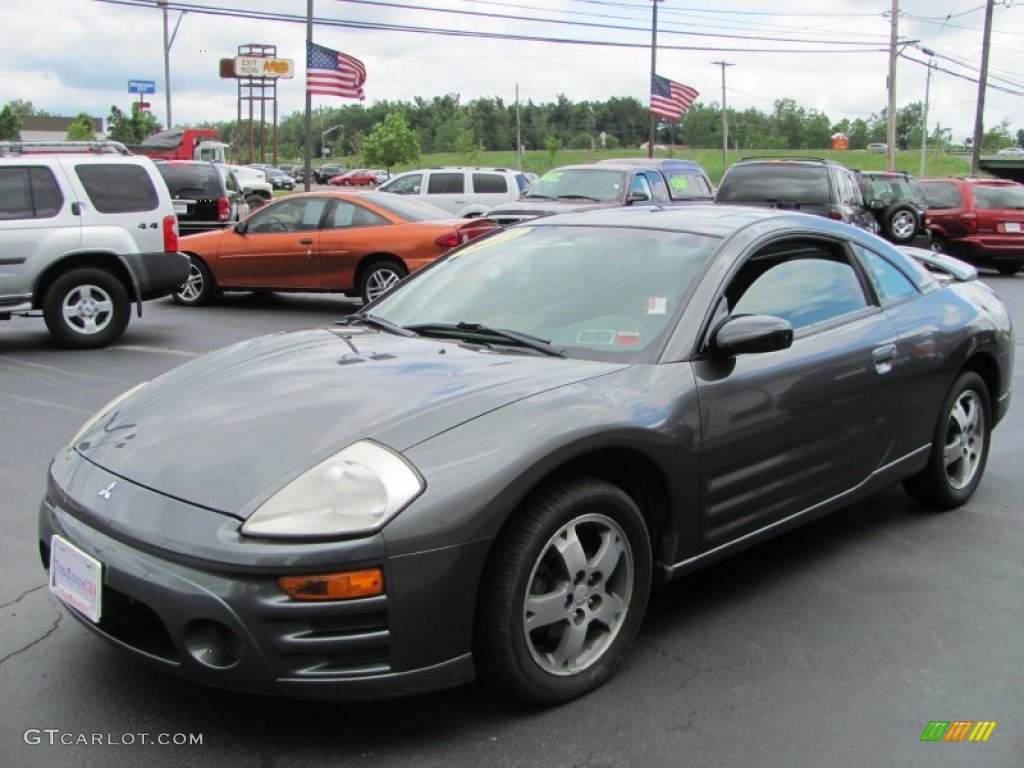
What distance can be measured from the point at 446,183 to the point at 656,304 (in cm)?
1804

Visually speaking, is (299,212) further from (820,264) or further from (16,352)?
(820,264)

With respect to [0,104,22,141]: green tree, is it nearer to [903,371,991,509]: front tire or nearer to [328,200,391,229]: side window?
[328,200,391,229]: side window

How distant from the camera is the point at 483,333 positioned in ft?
12.1

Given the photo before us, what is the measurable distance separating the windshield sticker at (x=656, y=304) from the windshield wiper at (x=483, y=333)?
1.26ft

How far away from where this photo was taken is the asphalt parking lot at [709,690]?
109 inches

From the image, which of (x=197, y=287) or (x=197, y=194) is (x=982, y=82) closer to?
(x=197, y=194)

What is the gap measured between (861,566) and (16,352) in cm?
779

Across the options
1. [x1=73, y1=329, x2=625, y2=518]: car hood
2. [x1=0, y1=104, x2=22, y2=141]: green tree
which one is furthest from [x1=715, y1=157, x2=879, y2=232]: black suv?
[x1=0, y1=104, x2=22, y2=141]: green tree

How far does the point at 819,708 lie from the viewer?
120 inches

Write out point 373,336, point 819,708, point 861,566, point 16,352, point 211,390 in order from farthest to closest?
point 16,352
point 861,566
point 373,336
point 211,390
point 819,708

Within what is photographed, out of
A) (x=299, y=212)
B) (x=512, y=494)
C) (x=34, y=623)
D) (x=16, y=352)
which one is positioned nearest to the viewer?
(x=512, y=494)

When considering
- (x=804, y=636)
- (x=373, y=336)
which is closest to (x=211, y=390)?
(x=373, y=336)

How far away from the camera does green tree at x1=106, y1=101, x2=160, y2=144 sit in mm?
59875

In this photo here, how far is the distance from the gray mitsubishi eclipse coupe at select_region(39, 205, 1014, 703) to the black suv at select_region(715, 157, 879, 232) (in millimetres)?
9961
